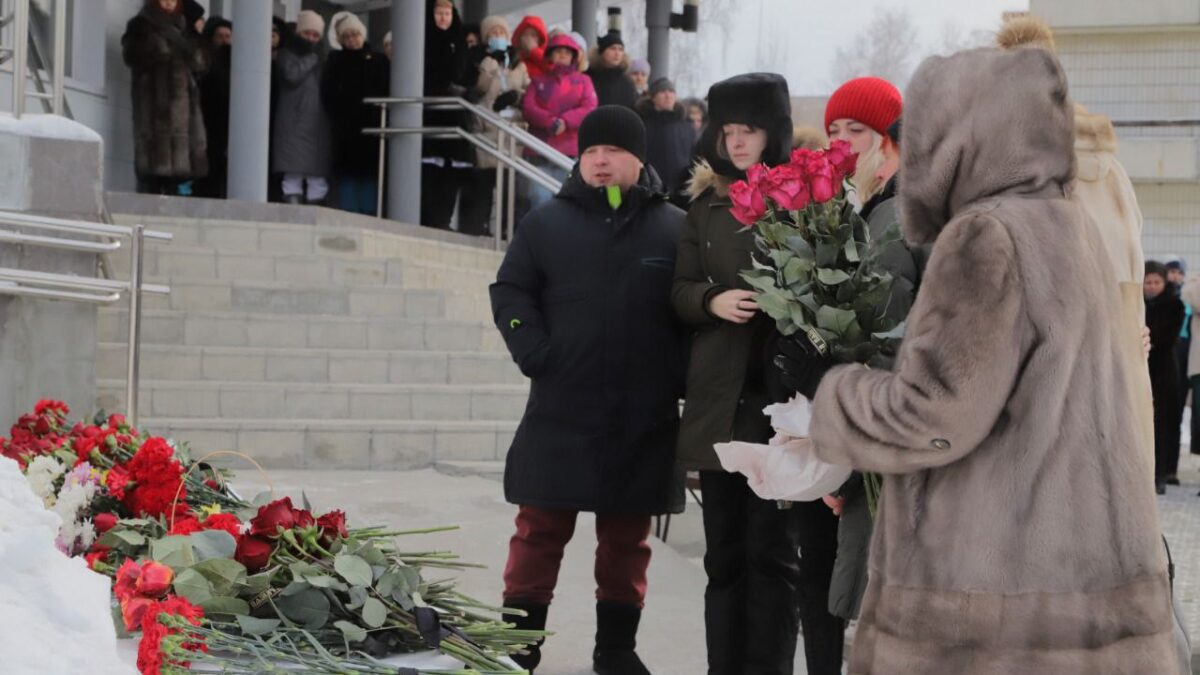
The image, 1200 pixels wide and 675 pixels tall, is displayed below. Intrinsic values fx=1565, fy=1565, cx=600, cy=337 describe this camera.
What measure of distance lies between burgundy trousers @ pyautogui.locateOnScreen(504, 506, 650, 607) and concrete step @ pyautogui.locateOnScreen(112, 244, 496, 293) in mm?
4838

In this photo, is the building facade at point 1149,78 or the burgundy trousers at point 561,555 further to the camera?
the building facade at point 1149,78

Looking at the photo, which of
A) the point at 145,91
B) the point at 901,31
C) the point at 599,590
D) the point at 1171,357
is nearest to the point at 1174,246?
the point at 1171,357

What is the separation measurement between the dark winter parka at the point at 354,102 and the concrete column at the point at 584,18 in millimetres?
4226

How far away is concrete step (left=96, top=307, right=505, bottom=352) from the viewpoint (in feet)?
27.2

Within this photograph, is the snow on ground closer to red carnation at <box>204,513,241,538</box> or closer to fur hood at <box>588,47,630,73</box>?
red carnation at <box>204,513,241,538</box>

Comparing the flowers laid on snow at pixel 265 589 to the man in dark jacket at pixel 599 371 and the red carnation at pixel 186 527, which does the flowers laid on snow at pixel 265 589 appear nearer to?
the red carnation at pixel 186 527

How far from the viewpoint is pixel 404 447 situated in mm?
7457

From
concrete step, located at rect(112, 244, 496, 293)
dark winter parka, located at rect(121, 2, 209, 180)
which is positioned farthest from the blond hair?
dark winter parka, located at rect(121, 2, 209, 180)

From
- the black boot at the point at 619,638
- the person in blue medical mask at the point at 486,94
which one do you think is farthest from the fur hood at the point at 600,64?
the black boot at the point at 619,638

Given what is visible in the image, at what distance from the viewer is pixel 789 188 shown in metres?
3.15

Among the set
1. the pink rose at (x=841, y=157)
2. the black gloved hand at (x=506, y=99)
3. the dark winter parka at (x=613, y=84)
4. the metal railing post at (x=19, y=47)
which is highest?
the dark winter parka at (x=613, y=84)

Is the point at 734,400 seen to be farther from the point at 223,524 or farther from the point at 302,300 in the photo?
the point at 302,300

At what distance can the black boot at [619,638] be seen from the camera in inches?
181

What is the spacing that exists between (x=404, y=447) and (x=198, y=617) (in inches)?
193
